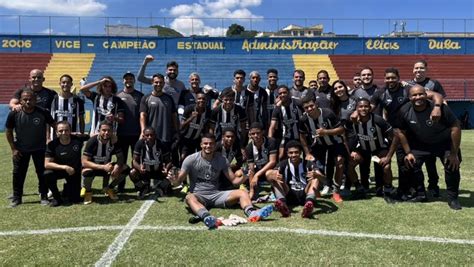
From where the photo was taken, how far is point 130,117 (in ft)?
25.2

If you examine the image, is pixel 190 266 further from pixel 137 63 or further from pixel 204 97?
pixel 137 63

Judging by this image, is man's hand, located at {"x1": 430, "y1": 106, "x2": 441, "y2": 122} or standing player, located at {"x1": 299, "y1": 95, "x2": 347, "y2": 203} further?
standing player, located at {"x1": 299, "y1": 95, "x2": 347, "y2": 203}

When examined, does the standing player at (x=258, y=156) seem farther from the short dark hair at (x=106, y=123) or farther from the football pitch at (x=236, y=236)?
the short dark hair at (x=106, y=123)

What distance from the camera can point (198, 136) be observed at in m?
7.80

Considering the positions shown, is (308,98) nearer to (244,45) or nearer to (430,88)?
(430,88)

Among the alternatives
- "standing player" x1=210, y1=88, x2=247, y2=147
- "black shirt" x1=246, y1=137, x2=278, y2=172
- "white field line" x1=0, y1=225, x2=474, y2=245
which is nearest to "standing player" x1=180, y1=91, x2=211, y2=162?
"standing player" x1=210, y1=88, x2=247, y2=147

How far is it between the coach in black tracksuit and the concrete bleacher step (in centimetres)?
2763

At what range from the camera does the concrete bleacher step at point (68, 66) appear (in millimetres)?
30859

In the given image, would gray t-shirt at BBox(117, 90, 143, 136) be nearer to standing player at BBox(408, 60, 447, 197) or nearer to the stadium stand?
standing player at BBox(408, 60, 447, 197)

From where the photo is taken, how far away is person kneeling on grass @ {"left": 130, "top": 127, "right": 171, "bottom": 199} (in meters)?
7.16

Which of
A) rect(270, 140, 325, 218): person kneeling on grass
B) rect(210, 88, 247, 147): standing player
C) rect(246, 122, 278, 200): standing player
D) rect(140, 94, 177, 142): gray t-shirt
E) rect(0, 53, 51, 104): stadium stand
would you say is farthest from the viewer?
rect(0, 53, 51, 104): stadium stand

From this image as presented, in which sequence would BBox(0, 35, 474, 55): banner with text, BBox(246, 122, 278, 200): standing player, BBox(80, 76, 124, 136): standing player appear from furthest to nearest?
BBox(0, 35, 474, 55): banner with text
BBox(80, 76, 124, 136): standing player
BBox(246, 122, 278, 200): standing player

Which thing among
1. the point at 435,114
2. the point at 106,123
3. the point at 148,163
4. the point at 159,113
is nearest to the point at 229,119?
the point at 159,113

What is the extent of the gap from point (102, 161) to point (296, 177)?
3209mm
